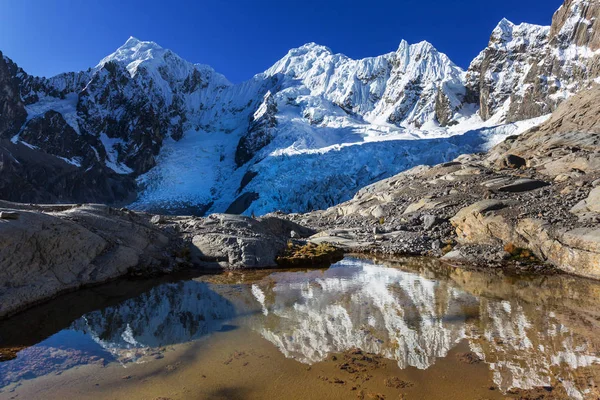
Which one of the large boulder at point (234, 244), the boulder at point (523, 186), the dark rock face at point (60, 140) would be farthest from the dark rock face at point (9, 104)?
the boulder at point (523, 186)

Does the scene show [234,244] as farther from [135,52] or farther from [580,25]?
[135,52]

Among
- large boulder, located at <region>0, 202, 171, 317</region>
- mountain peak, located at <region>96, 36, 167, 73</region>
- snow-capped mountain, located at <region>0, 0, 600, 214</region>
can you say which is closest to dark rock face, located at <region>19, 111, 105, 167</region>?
snow-capped mountain, located at <region>0, 0, 600, 214</region>

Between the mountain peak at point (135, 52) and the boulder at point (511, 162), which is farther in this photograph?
the mountain peak at point (135, 52)

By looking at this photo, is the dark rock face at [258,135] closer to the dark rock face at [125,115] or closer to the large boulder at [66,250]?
the dark rock face at [125,115]

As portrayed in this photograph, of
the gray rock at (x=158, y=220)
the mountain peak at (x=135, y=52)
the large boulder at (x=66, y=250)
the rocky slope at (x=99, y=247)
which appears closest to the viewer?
the large boulder at (x=66, y=250)

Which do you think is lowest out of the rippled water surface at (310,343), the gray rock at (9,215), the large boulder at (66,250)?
A: the rippled water surface at (310,343)

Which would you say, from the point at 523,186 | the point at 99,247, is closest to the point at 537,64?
the point at 523,186

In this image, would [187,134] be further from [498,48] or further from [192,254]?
[192,254]
